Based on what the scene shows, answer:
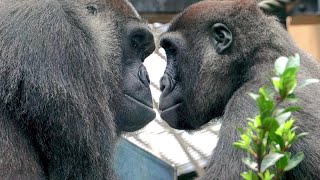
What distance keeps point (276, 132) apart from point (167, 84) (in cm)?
322

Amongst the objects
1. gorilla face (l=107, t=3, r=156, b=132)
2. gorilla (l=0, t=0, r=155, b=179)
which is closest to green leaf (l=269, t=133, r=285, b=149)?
gorilla (l=0, t=0, r=155, b=179)

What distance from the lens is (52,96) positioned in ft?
11.2

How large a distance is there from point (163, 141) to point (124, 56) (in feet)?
7.49

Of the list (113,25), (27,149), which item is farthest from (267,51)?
(27,149)

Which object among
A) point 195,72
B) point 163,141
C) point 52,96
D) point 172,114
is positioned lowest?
point 163,141

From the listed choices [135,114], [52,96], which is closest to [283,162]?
[52,96]

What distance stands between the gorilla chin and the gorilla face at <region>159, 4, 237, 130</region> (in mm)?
447

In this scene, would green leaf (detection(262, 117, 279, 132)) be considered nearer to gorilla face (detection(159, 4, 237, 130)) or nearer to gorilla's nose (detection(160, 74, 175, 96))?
gorilla face (detection(159, 4, 237, 130))

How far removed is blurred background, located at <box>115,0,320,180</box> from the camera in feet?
16.9

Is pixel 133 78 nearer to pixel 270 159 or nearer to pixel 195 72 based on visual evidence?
pixel 195 72

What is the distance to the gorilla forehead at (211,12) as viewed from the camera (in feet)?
15.2

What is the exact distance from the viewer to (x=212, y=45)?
4.65 meters

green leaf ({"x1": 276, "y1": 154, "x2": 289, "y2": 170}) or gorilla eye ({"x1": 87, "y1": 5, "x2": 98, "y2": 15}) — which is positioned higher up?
green leaf ({"x1": 276, "y1": 154, "x2": 289, "y2": 170})

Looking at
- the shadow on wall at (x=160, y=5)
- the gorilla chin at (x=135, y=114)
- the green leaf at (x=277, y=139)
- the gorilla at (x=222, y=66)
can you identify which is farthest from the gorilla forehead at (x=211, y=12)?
the green leaf at (x=277, y=139)
